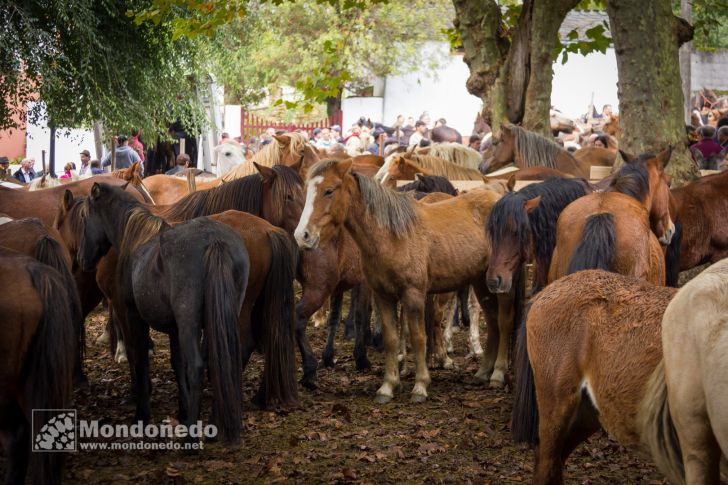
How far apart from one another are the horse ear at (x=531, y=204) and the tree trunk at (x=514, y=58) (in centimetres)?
738

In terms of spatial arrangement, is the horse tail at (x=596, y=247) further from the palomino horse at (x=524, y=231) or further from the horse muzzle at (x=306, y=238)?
the horse muzzle at (x=306, y=238)

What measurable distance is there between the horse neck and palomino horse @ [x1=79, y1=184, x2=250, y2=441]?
5.25 ft

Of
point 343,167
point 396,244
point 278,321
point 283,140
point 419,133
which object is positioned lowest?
point 278,321

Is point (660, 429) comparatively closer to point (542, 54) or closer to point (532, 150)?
point (532, 150)

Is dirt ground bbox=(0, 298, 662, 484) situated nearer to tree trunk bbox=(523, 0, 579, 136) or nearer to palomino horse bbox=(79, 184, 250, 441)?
palomino horse bbox=(79, 184, 250, 441)

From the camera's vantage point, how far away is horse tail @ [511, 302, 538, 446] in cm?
534

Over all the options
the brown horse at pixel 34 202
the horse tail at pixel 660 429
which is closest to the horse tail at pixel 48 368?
the horse tail at pixel 660 429

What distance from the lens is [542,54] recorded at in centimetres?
1491

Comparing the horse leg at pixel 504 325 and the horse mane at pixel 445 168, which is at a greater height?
the horse mane at pixel 445 168

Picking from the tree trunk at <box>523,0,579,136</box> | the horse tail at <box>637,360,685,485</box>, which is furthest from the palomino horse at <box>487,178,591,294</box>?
the tree trunk at <box>523,0,579,136</box>

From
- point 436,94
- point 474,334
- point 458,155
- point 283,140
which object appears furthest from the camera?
point 436,94

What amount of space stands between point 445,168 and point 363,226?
19.6 feet

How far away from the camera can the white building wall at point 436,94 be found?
3834 cm
